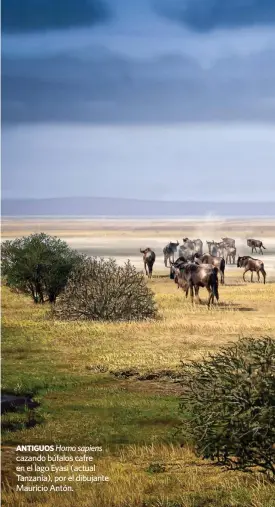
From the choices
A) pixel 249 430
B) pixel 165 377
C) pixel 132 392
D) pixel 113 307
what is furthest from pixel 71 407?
pixel 113 307

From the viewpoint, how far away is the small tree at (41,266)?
4816cm

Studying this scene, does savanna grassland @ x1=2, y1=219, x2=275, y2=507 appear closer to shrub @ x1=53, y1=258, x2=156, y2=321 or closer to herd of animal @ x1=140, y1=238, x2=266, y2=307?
shrub @ x1=53, y1=258, x2=156, y2=321

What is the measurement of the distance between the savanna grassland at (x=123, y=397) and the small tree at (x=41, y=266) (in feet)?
4.20

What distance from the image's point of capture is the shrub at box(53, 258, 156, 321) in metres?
40.5

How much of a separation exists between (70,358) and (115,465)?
13709 mm

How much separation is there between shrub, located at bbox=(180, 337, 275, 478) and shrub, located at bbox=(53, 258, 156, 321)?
26.3 m

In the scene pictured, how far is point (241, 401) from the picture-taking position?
1353cm

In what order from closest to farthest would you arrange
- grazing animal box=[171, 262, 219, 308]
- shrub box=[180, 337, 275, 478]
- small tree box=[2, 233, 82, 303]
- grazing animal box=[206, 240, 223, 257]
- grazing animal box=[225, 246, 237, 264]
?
shrub box=[180, 337, 275, 478] < grazing animal box=[171, 262, 219, 308] < small tree box=[2, 233, 82, 303] < grazing animal box=[206, 240, 223, 257] < grazing animal box=[225, 246, 237, 264]

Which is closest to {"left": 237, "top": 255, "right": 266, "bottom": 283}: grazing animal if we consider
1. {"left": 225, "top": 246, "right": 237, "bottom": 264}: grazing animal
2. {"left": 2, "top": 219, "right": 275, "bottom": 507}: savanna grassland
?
{"left": 2, "top": 219, "right": 275, "bottom": 507}: savanna grassland

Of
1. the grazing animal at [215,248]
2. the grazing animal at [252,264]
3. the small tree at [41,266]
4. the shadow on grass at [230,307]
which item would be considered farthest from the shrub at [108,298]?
the grazing animal at [215,248]

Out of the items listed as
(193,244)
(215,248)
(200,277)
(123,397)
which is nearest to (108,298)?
(200,277)

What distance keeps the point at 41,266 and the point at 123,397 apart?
80.8 ft

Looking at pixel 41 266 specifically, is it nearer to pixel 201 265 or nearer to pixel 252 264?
pixel 201 265

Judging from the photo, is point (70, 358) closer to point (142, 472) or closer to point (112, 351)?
point (112, 351)
